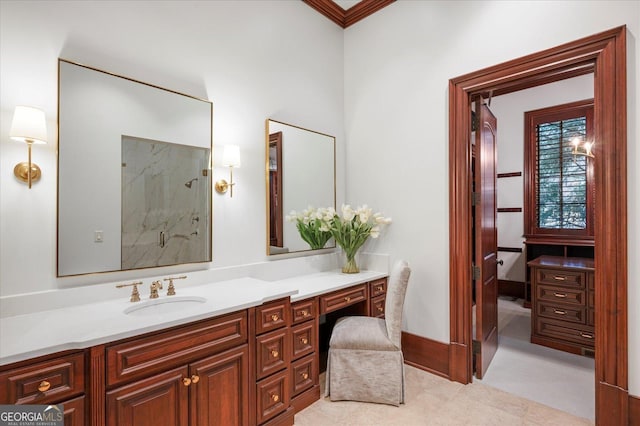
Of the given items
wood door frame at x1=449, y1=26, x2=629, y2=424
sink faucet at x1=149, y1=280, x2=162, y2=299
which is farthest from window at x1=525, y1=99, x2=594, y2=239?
sink faucet at x1=149, y1=280, x2=162, y2=299

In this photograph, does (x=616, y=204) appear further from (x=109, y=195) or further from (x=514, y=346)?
(x=109, y=195)

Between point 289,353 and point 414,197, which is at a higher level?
point 414,197

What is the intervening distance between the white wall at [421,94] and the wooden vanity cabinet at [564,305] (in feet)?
4.38

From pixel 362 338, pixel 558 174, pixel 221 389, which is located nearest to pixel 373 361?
pixel 362 338

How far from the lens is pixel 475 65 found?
254 cm

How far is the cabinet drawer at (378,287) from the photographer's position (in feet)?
9.28

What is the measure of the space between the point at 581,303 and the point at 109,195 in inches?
159

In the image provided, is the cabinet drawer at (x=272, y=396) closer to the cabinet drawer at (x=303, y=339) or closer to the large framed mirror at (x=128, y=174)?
the cabinet drawer at (x=303, y=339)

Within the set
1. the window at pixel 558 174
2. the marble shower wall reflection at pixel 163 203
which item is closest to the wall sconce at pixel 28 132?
the marble shower wall reflection at pixel 163 203

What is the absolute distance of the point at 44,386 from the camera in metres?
1.20

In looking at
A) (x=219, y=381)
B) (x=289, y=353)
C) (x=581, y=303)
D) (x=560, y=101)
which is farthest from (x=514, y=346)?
(x=560, y=101)

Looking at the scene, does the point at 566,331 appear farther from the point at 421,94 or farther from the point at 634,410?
the point at 421,94

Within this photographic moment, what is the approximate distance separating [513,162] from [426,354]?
11.5 ft

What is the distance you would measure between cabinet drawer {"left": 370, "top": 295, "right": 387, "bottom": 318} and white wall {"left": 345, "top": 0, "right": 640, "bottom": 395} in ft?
0.79
